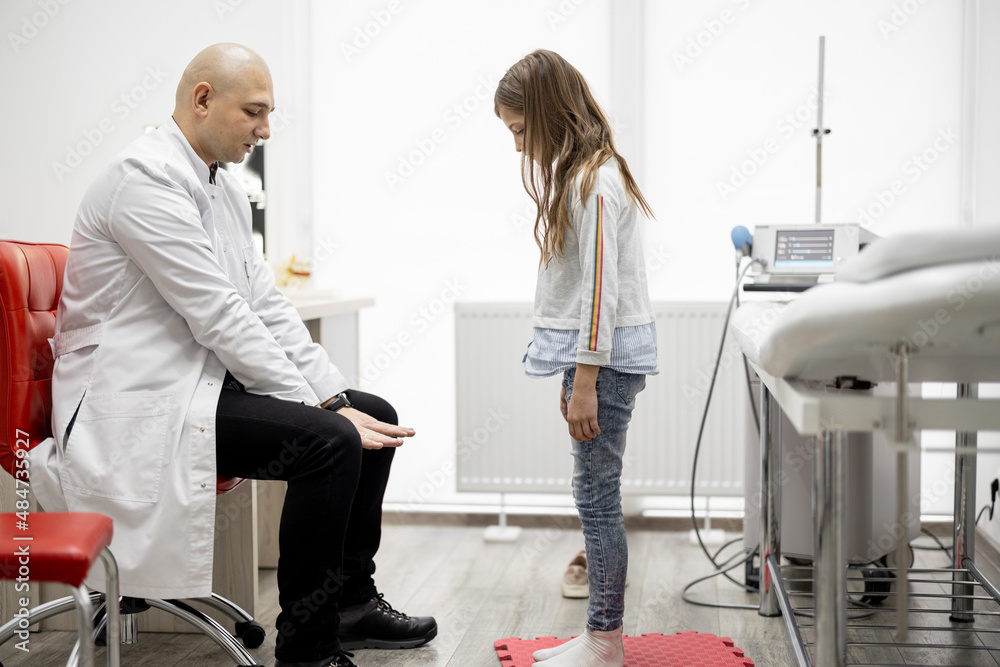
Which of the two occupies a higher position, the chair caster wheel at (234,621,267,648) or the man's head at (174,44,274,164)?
the man's head at (174,44,274,164)

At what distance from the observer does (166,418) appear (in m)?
1.39

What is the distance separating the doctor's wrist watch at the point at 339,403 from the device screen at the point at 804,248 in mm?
1024

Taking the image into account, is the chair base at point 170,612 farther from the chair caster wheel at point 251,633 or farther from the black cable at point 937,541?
the black cable at point 937,541

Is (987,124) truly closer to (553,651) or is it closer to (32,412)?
(553,651)

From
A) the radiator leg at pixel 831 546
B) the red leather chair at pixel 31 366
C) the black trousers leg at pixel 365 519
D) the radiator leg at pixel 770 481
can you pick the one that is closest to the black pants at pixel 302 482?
the red leather chair at pixel 31 366

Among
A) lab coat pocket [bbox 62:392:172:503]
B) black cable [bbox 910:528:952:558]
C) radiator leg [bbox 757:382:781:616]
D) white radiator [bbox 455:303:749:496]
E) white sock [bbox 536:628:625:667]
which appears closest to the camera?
lab coat pocket [bbox 62:392:172:503]

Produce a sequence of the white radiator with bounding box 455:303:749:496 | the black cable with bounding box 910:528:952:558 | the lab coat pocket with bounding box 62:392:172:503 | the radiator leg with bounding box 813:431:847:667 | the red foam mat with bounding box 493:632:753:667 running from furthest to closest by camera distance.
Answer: the white radiator with bounding box 455:303:749:496
the black cable with bounding box 910:528:952:558
the red foam mat with bounding box 493:632:753:667
the lab coat pocket with bounding box 62:392:172:503
the radiator leg with bounding box 813:431:847:667

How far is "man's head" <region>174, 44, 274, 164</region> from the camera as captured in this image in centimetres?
156

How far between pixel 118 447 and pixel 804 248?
1483 millimetres

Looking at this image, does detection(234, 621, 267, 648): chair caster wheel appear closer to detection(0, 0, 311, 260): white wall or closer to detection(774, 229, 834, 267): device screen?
detection(774, 229, 834, 267): device screen

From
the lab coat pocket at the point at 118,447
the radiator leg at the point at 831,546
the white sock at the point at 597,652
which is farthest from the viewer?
the white sock at the point at 597,652

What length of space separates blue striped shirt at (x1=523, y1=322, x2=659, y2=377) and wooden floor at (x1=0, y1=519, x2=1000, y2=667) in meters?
0.64

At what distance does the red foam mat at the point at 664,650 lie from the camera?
1.70m

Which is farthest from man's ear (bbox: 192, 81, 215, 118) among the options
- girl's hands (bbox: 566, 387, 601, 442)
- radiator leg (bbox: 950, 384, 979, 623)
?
radiator leg (bbox: 950, 384, 979, 623)
